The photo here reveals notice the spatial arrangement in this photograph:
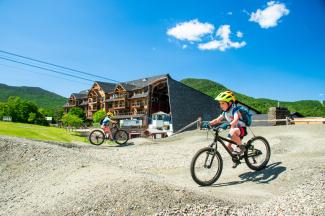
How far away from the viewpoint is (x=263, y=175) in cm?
923

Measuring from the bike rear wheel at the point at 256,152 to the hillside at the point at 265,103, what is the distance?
76.7 metres

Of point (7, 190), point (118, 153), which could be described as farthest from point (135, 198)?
point (118, 153)

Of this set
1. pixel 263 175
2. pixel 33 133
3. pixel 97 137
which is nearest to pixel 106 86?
pixel 33 133

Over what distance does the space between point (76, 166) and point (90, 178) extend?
1717mm

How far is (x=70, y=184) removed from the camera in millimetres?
7410

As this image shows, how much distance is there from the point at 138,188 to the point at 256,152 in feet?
16.5

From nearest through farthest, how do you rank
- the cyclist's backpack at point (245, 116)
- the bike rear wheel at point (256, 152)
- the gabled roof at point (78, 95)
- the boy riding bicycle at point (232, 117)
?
the boy riding bicycle at point (232, 117)
the cyclist's backpack at point (245, 116)
the bike rear wheel at point (256, 152)
the gabled roof at point (78, 95)

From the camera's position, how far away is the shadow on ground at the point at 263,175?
28.8 ft

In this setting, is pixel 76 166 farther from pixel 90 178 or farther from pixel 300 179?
pixel 300 179

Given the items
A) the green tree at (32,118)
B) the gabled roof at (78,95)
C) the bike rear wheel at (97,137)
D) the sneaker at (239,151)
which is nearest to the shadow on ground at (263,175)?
the sneaker at (239,151)

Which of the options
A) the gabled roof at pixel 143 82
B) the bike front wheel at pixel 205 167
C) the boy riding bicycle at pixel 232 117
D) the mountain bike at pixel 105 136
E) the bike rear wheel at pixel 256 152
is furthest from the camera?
the gabled roof at pixel 143 82

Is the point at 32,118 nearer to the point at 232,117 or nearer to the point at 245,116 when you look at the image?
the point at 232,117

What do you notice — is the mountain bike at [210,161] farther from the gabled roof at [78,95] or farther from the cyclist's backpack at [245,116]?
the gabled roof at [78,95]

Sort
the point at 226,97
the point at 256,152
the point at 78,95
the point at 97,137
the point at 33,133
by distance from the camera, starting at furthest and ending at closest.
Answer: the point at 78,95 < the point at 33,133 < the point at 97,137 < the point at 256,152 < the point at 226,97
